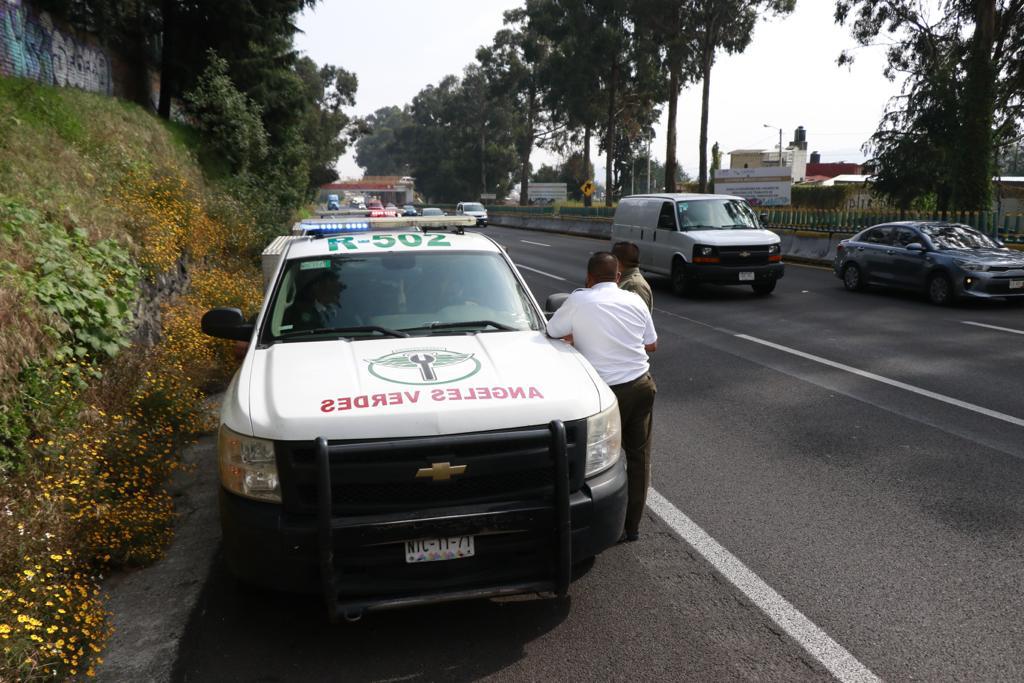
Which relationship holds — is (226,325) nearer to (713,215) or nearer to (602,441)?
(602,441)

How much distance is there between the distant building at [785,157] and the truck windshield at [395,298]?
10228 centimetres

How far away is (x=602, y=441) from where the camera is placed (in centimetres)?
426

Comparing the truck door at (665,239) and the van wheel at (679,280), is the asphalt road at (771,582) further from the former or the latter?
the truck door at (665,239)

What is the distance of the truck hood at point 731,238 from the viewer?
55.7 ft

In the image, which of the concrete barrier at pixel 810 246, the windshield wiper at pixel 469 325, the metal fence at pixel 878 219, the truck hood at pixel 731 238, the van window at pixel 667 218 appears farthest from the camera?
the concrete barrier at pixel 810 246

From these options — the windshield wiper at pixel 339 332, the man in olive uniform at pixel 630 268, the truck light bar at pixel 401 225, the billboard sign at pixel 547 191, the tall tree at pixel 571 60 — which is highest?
the tall tree at pixel 571 60

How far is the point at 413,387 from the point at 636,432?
5.14ft

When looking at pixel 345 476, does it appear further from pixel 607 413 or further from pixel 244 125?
pixel 244 125

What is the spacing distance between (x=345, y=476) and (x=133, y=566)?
2.08m

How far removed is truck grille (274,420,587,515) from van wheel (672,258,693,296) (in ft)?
45.8

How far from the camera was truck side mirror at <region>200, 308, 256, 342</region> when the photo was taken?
5320 mm

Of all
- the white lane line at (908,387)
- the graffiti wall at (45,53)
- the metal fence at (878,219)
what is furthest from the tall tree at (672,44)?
the white lane line at (908,387)

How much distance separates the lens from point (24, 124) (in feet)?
A: 41.9

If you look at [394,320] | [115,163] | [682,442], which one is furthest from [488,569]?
[115,163]
